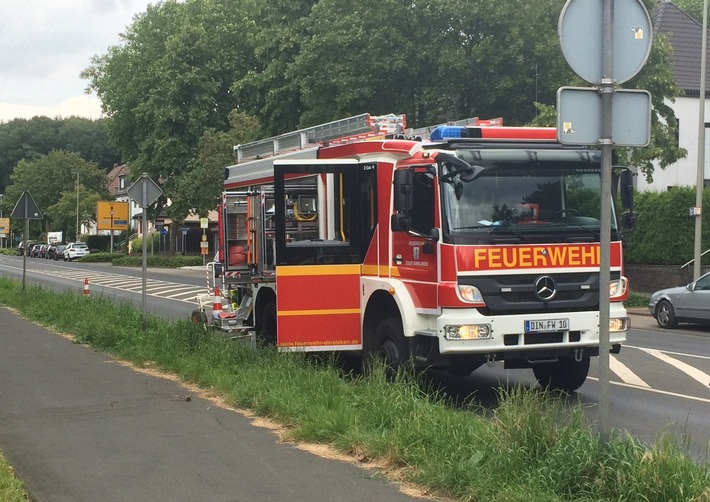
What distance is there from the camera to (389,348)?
9852 mm

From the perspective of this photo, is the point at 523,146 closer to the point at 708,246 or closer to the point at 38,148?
the point at 708,246

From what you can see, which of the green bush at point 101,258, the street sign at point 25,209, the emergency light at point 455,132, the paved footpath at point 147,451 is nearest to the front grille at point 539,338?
the emergency light at point 455,132

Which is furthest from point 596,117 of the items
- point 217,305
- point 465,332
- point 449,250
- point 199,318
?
point 199,318

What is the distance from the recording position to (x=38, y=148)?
414 ft

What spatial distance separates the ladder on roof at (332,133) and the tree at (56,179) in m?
84.8

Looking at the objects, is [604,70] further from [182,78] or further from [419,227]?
[182,78]

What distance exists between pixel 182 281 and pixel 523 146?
30.5m

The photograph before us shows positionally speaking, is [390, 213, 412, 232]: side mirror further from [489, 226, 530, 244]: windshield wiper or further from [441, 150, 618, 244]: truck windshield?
[489, 226, 530, 244]: windshield wiper

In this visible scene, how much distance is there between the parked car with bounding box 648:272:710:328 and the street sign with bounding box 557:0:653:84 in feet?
49.0

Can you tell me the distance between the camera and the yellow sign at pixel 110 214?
241 ft

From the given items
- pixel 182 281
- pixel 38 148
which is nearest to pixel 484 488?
pixel 182 281

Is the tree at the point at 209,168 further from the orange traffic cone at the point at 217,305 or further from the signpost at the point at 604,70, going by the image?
the signpost at the point at 604,70

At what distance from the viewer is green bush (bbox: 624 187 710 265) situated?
27.1 metres

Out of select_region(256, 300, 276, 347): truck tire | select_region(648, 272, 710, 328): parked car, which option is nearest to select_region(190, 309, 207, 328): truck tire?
select_region(256, 300, 276, 347): truck tire
